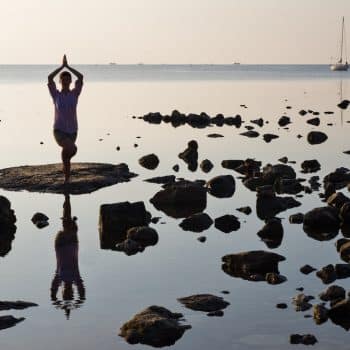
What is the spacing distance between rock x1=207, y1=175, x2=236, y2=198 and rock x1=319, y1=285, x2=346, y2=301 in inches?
422

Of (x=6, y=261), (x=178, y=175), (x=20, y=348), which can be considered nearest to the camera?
(x=20, y=348)

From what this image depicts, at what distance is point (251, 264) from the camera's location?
1509 centimetres

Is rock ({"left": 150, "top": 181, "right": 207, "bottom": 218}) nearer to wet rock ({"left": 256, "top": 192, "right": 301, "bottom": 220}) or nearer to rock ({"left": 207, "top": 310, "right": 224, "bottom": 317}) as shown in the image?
wet rock ({"left": 256, "top": 192, "right": 301, "bottom": 220})

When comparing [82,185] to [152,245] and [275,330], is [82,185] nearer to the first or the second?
[152,245]

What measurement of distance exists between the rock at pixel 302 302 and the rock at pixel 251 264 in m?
1.50

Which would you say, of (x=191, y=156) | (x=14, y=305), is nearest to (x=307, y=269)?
(x=14, y=305)

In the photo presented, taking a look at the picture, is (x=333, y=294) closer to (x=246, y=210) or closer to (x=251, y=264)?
(x=251, y=264)

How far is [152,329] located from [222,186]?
43.0 feet

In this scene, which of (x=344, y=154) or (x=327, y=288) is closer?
(x=327, y=288)

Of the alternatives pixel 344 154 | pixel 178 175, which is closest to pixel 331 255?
pixel 178 175

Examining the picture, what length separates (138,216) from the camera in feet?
62.4

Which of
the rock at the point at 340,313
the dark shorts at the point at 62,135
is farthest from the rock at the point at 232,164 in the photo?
the rock at the point at 340,313

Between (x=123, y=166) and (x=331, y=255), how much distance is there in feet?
43.3

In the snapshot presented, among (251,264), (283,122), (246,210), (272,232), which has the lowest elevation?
(251,264)
